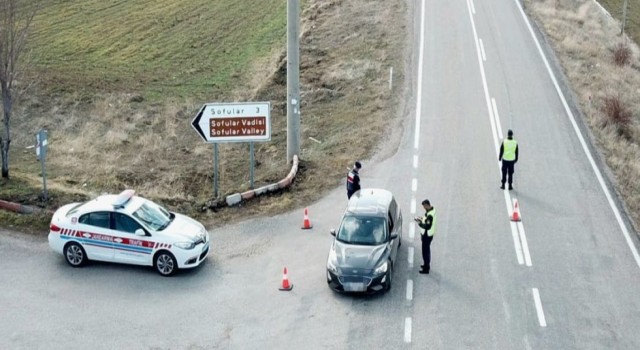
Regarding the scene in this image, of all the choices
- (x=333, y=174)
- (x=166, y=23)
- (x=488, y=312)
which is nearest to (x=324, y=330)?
(x=488, y=312)

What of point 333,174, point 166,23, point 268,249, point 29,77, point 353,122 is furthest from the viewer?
point 166,23

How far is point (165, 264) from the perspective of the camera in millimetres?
18938

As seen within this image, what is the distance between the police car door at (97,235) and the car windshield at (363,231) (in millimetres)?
5437

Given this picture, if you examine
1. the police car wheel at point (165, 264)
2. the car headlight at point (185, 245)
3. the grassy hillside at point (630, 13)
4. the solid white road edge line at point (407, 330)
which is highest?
the grassy hillside at point (630, 13)

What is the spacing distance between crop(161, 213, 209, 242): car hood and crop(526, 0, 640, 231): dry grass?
1208cm

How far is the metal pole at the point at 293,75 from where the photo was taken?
2470 centimetres

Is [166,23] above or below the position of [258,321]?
above

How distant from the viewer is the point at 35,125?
31.2m

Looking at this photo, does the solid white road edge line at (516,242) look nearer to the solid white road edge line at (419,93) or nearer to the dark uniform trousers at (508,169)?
the dark uniform trousers at (508,169)

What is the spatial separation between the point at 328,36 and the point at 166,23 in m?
11.2

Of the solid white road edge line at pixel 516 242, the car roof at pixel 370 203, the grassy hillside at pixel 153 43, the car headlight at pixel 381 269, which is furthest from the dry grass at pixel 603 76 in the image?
the grassy hillside at pixel 153 43

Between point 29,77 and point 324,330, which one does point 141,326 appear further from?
point 29,77

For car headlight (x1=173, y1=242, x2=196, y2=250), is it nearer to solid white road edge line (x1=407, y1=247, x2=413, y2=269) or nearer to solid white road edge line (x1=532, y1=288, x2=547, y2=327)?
solid white road edge line (x1=407, y1=247, x2=413, y2=269)

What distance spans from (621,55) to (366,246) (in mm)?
24578
